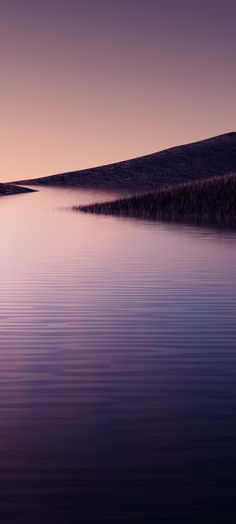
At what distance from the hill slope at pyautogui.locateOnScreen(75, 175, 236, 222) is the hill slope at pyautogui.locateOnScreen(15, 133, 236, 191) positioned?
73.7 metres

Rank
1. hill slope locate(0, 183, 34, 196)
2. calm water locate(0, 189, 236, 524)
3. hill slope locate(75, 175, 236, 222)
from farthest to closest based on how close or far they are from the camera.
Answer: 1. hill slope locate(0, 183, 34, 196)
2. hill slope locate(75, 175, 236, 222)
3. calm water locate(0, 189, 236, 524)

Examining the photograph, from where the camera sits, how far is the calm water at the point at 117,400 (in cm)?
528

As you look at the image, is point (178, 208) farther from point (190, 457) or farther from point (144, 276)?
point (190, 457)

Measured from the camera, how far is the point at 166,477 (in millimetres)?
5598

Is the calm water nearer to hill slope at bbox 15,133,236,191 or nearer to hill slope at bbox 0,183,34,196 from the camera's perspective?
hill slope at bbox 0,183,34,196

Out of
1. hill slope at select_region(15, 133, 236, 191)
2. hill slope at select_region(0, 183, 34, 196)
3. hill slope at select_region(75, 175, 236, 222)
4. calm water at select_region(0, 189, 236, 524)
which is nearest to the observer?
calm water at select_region(0, 189, 236, 524)

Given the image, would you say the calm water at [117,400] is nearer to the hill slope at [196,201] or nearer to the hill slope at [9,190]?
the hill slope at [196,201]

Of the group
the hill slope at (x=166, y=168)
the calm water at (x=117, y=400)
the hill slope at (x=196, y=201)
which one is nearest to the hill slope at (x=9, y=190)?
the hill slope at (x=166, y=168)

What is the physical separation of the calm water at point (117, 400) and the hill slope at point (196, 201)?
82.0 ft

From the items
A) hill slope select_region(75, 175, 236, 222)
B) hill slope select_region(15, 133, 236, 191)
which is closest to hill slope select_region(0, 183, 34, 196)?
hill slope select_region(15, 133, 236, 191)

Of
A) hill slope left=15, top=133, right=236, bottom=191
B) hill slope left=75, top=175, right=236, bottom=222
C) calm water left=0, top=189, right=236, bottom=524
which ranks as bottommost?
calm water left=0, top=189, right=236, bottom=524

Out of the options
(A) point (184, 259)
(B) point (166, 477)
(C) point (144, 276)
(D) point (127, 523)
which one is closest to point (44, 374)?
(B) point (166, 477)

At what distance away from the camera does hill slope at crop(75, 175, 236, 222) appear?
41.3 meters

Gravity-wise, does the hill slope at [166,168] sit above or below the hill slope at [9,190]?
above
